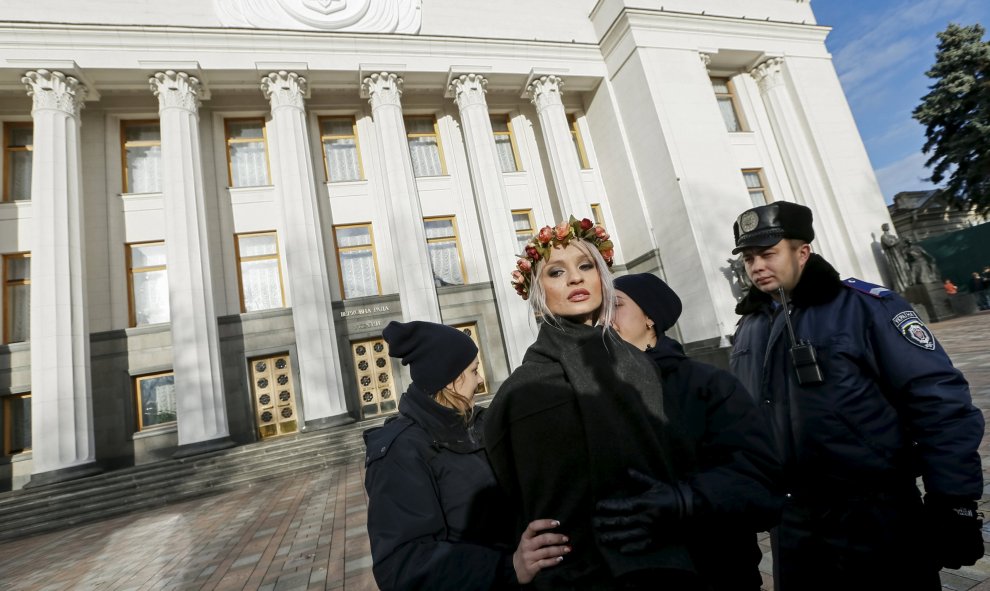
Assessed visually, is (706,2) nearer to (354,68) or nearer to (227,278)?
(354,68)

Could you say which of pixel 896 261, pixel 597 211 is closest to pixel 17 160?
pixel 597 211

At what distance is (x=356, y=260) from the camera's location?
15.7 meters

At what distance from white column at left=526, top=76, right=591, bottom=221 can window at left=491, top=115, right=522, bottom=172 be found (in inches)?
Result: 60.7

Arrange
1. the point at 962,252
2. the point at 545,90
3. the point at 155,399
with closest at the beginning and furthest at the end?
the point at 155,399 → the point at 545,90 → the point at 962,252

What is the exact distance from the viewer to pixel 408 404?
1861 mm

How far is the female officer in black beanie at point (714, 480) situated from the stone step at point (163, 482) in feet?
36.0

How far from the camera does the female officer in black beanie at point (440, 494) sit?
1.40m

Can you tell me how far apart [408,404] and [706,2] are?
→ 23.5m

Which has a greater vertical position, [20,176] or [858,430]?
[20,176]

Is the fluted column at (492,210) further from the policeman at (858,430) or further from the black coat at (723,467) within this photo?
the black coat at (723,467)

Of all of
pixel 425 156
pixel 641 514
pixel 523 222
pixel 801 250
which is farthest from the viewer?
pixel 523 222

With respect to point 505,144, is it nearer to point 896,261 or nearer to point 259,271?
point 259,271

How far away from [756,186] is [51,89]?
2438 centimetres

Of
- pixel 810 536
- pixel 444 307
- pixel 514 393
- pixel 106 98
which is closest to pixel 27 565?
pixel 514 393
